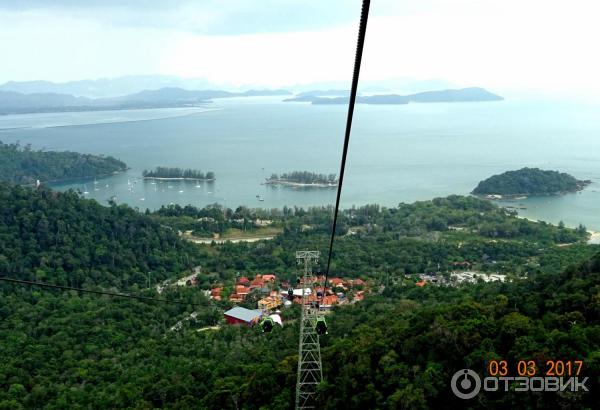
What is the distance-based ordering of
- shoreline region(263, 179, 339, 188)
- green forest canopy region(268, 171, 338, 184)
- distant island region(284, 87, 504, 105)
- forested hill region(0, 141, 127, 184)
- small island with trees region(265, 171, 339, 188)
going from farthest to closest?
distant island region(284, 87, 504, 105) < forested hill region(0, 141, 127, 184) < green forest canopy region(268, 171, 338, 184) < small island with trees region(265, 171, 339, 188) < shoreline region(263, 179, 339, 188)

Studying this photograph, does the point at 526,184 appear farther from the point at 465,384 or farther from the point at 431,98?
the point at 431,98

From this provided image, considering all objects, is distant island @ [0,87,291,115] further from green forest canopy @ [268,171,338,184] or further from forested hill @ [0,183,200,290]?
forested hill @ [0,183,200,290]

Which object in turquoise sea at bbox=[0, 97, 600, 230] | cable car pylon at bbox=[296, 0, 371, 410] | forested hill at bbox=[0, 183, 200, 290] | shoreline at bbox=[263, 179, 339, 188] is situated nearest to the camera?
cable car pylon at bbox=[296, 0, 371, 410]

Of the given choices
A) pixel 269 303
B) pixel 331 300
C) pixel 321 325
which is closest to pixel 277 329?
pixel 269 303

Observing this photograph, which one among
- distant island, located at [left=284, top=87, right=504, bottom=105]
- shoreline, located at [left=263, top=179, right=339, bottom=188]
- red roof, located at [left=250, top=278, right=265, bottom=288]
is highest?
distant island, located at [left=284, top=87, right=504, bottom=105]

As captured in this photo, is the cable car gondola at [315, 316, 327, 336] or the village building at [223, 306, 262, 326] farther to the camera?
the village building at [223, 306, 262, 326]

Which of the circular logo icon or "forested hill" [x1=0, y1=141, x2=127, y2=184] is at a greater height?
the circular logo icon

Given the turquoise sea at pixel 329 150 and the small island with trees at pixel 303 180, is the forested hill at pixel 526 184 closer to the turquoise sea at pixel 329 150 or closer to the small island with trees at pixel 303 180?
the turquoise sea at pixel 329 150

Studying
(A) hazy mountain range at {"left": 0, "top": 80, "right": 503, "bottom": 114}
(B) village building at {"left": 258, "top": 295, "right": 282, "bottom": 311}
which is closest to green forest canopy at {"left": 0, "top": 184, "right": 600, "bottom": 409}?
(B) village building at {"left": 258, "top": 295, "right": 282, "bottom": 311}
